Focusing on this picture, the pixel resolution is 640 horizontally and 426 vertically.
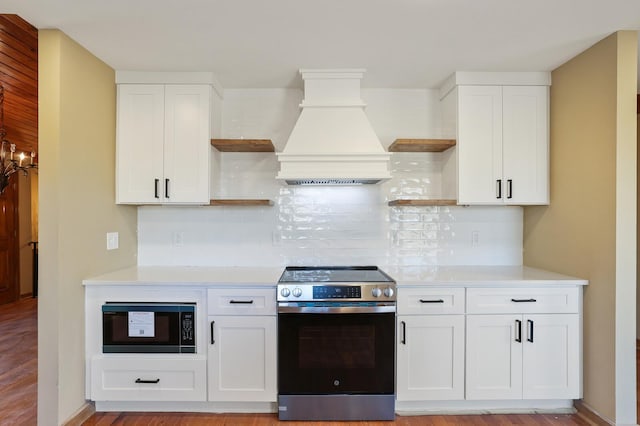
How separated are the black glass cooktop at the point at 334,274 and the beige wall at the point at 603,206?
129cm

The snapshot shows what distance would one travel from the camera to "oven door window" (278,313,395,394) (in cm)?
226

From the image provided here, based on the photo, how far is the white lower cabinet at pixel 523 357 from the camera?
7.65 ft

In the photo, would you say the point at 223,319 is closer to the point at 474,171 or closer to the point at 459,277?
the point at 459,277

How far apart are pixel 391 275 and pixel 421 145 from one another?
3.35 ft

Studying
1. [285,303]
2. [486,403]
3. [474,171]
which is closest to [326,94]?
[474,171]

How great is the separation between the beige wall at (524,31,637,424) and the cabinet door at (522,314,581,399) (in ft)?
0.26

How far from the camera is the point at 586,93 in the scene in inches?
92.0

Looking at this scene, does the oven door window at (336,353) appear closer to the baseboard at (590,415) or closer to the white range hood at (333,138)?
the white range hood at (333,138)

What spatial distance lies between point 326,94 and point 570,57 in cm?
169

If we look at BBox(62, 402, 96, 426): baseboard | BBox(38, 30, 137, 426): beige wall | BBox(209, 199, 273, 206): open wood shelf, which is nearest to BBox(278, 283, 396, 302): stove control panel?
BBox(209, 199, 273, 206): open wood shelf

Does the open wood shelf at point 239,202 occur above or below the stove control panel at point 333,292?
above

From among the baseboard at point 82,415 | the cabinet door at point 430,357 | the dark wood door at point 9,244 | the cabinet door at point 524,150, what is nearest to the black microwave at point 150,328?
the baseboard at point 82,415

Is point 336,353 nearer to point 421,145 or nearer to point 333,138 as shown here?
point 333,138

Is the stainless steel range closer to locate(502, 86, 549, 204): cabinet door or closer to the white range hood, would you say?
the white range hood
